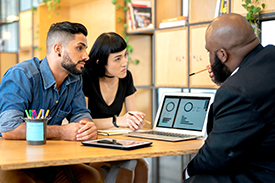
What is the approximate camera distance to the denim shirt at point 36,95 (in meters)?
1.80

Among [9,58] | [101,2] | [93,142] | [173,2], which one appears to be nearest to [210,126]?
[93,142]

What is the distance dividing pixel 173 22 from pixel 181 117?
1393 millimetres

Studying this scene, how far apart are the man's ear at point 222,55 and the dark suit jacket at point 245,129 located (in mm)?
148

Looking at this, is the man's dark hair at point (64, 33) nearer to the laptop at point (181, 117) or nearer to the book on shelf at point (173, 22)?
the laptop at point (181, 117)

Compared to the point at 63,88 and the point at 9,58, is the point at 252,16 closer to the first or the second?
the point at 63,88

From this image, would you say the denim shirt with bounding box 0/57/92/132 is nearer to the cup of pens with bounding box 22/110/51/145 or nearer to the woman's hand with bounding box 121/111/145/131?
the cup of pens with bounding box 22/110/51/145

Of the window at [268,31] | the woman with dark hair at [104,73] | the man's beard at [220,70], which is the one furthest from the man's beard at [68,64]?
the window at [268,31]

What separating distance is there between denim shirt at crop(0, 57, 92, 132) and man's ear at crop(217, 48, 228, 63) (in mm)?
971

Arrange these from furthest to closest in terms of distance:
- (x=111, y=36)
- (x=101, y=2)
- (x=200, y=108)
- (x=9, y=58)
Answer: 1. (x=9, y=58)
2. (x=101, y=2)
3. (x=111, y=36)
4. (x=200, y=108)

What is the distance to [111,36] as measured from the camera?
251 centimetres

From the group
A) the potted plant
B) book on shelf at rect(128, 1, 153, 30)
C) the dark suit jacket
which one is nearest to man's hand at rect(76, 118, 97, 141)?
the dark suit jacket

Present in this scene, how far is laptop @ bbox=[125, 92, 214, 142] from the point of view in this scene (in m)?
2.00

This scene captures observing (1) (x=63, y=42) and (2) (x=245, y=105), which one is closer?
(2) (x=245, y=105)

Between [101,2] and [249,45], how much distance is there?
2.90 metres
